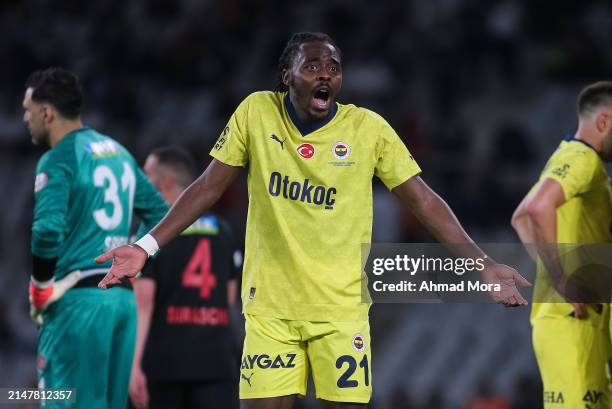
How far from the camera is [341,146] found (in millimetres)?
5586

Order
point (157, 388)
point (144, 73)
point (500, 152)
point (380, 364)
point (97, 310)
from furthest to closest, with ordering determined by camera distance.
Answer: point (144, 73), point (500, 152), point (380, 364), point (157, 388), point (97, 310)

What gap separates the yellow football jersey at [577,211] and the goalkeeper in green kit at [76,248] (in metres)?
2.63

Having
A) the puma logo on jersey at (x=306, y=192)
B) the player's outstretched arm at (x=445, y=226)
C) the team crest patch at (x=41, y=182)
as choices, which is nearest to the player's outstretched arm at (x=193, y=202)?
the puma logo on jersey at (x=306, y=192)

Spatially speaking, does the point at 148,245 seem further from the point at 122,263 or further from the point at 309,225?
the point at 309,225

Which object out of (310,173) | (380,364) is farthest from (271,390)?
(380,364)

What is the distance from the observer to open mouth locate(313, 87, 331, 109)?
18.1 ft

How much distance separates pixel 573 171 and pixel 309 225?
205 cm

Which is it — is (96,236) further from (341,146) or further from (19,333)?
(19,333)

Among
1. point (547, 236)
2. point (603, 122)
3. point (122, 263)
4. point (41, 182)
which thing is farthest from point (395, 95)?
point (122, 263)

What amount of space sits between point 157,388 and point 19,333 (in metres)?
6.24

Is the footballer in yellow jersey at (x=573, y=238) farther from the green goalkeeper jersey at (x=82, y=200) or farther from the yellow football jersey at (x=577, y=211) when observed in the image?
the green goalkeeper jersey at (x=82, y=200)

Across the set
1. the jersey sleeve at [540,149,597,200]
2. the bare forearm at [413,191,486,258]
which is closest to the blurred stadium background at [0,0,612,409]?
the jersey sleeve at [540,149,597,200]

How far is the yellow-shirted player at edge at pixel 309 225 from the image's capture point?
5.45 metres

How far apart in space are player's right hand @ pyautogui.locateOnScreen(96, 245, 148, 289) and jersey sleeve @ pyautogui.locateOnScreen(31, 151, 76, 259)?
112cm
